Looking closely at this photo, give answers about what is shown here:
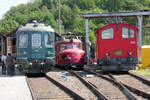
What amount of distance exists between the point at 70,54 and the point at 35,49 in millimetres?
5672

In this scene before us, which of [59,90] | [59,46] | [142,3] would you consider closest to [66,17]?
[142,3]

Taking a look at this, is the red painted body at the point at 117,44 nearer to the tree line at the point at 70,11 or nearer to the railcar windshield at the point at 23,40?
the railcar windshield at the point at 23,40

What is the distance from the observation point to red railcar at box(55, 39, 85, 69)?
28.6 m

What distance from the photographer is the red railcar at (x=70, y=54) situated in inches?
1126

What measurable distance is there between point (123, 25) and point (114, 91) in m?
9.58

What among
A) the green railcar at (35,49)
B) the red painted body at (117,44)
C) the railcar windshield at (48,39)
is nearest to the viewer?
the green railcar at (35,49)

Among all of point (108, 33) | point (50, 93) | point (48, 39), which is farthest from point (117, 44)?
point (50, 93)

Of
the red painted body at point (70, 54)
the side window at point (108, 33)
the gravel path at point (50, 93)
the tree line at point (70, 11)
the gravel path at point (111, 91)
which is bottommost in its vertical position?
the gravel path at point (50, 93)

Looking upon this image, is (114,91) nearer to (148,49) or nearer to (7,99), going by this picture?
(7,99)

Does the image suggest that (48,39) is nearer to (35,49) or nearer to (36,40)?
(36,40)

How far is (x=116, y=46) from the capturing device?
23.9 meters

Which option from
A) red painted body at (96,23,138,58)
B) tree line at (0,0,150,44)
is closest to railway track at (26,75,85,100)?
red painted body at (96,23,138,58)

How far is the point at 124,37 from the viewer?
2405cm

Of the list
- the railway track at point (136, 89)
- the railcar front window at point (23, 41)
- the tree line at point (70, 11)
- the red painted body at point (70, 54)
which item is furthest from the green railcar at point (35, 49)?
the tree line at point (70, 11)
